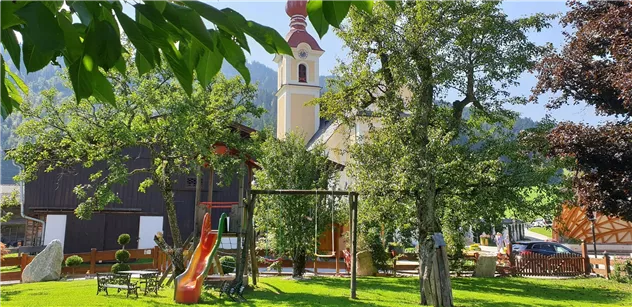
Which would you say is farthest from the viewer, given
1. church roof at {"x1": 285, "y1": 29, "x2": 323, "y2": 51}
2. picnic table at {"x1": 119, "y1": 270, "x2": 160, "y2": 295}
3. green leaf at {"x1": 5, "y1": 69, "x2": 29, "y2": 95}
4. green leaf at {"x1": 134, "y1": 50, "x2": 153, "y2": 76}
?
church roof at {"x1": 285, "y1": 29, "x2": 323, "y2": 51}

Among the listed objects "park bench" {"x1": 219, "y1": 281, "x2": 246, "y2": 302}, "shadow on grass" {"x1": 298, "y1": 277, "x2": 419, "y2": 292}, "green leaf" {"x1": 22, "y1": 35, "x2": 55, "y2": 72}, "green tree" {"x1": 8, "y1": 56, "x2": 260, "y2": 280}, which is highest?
"green tree" {"x1": 8, "y1": 56, "x2": 260, "y2": 280}

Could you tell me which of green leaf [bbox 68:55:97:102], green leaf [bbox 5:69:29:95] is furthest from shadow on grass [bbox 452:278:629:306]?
green leaf [bbox 68:55:97:102]

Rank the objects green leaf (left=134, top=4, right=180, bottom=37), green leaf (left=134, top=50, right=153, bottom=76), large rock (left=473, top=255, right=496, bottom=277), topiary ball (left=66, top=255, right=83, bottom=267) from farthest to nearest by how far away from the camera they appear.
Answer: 1. large rock (left=473, top=255, right=496, bottom=277)
2. topiary ball (left=66, top=255, right=83, bottom=267)
3. green leaf (left=134, top=50, right=153, bottom=76)
4. green leaf (left=134, top=4, right=180, bottom=37)

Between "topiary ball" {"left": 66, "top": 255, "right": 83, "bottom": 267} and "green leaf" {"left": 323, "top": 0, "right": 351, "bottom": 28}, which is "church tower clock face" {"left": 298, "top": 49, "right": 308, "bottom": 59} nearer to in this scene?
"topiary ball" {"left": 66, "top": 255, "right": 83, "bottom": 267}

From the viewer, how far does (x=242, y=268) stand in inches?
506

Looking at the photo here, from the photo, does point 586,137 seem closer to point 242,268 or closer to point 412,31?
point 412,31

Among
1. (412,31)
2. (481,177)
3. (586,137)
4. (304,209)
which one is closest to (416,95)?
(412,31)

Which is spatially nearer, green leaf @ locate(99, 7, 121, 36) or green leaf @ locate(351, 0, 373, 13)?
green leaf @ locate(99, 7, 121, 36)

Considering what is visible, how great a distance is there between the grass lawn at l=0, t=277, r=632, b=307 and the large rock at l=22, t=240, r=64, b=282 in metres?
2.32

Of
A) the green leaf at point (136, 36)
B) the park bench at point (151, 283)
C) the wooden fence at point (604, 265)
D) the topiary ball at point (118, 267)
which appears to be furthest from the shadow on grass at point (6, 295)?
the wooden fence at point (604, 265)

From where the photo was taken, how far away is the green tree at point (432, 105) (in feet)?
35.3

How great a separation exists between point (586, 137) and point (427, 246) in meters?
6.62

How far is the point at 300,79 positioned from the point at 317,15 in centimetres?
4152

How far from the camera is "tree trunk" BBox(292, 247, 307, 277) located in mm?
18203
